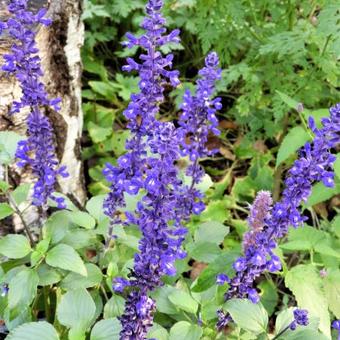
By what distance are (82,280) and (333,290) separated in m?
1.36

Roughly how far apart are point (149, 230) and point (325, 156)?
76 centimetres

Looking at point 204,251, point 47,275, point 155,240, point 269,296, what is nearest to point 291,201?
point 155,240

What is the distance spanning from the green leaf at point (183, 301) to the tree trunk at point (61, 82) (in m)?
1.41

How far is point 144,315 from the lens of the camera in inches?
82.6

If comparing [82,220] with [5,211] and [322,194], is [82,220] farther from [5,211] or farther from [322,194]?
[322,194]

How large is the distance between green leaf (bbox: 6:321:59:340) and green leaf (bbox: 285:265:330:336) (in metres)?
1.16

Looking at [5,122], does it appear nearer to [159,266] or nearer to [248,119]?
[159,266]

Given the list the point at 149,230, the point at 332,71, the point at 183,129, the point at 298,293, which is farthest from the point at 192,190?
the point at 332,71

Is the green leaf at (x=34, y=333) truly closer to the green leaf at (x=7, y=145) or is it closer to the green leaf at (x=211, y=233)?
the green leaf at (x=7, y=145)

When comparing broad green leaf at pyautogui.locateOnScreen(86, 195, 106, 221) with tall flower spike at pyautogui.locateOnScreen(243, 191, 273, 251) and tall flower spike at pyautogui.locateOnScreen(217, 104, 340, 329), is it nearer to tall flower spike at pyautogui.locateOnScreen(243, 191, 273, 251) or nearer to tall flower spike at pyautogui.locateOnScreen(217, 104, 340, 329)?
tall flower spike at pyautogui.locateOnScreen(217, 104, 340, 329)

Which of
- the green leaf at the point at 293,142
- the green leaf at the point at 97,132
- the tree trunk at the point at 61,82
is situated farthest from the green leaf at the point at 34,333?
the green leaf at the point at 97,132

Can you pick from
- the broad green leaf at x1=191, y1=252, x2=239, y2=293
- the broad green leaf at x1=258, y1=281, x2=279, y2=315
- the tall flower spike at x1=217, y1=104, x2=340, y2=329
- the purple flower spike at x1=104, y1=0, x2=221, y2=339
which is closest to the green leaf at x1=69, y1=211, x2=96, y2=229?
the purple flower spike at x1=104, y1=0, x2=221, y2=339

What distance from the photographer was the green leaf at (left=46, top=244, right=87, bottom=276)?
103 inches

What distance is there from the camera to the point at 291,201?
2199 millimetres
